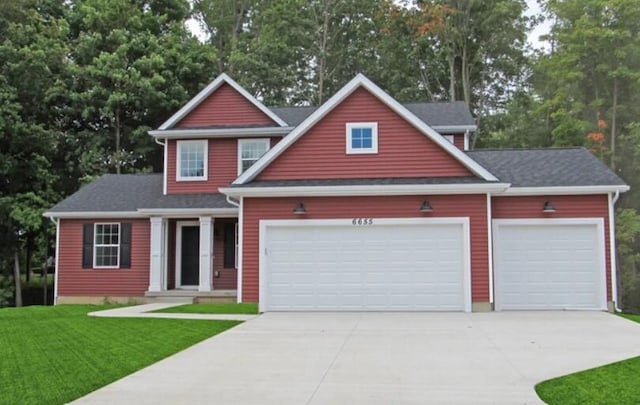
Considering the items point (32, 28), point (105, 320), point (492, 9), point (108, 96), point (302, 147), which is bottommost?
point (105, 320)

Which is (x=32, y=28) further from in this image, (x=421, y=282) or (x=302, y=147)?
(x=421, y=282)

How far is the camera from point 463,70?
32750 mm

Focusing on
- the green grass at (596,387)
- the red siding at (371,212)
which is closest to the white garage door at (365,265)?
the red siding at (371,212)

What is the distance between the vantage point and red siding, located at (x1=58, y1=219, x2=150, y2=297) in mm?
18609

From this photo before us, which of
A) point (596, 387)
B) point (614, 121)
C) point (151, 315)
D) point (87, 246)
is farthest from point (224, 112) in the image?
point (614, 121)

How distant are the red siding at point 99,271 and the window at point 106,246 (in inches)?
5.0

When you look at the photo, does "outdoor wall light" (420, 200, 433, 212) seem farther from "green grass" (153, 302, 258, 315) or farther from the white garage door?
"green grass" (153, 302, 258, 315)

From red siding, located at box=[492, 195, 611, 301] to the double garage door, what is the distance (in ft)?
0.53

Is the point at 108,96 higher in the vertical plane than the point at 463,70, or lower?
lower

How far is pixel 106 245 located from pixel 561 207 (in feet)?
43.0

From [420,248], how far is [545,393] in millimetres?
7645

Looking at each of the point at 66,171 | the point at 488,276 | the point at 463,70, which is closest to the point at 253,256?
the point at 488,276

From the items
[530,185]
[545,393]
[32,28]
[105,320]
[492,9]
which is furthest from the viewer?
[492,9]

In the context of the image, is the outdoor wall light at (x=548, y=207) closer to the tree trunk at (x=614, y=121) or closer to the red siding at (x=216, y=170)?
the red siding at (x=216, y=170)
